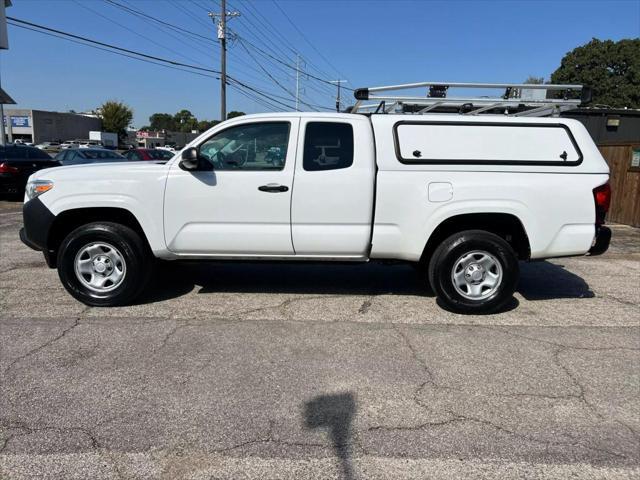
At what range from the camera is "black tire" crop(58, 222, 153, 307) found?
4930mm

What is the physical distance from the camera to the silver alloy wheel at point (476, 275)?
4.96 metres

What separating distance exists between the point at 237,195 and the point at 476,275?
2559mm

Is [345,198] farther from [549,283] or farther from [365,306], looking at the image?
[549,283]

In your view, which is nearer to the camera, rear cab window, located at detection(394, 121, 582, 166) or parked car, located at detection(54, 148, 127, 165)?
rear cab window, located at detection(394, 121, 582, 166)

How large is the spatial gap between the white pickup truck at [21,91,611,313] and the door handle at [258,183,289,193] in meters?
0.01

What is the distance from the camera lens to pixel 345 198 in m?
4.84

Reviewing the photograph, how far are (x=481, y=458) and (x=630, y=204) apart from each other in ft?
36.6

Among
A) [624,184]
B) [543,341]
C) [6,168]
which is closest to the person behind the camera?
[543,341]

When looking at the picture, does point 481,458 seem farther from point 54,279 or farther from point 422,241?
point 54,279

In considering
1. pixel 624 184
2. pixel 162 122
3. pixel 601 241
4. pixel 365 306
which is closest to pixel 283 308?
pixel 365 306

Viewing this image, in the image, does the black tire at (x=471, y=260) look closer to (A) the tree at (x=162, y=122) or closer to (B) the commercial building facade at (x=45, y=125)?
(B) the commercial building facade at (x=45, y=125)

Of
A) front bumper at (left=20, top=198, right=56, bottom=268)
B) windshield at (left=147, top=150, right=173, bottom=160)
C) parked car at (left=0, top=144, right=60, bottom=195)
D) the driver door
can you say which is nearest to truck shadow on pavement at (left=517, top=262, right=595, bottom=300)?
the driver door

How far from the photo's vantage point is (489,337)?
448 centimetres

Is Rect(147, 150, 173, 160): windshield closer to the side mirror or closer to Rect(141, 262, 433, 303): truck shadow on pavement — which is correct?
Rect(141, 262, 433, 303): truck shadow on pavement
